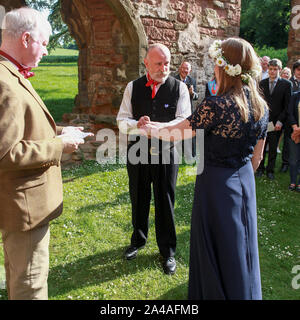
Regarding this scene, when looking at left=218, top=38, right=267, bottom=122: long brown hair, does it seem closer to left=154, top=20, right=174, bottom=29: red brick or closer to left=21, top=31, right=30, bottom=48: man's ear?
left=21, top=31, right=30, bottom=48: man's ear

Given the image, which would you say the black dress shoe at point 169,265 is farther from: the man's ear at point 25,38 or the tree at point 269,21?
the tree at point 269,21

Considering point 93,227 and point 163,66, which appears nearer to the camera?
point 163,66

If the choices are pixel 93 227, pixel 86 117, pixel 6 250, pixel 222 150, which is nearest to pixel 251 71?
pixel 222 150

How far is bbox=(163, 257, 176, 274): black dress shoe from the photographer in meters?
3.51

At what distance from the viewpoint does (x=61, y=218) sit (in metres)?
4.59

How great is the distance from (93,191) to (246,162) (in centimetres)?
344

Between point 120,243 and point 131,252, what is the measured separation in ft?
1.15

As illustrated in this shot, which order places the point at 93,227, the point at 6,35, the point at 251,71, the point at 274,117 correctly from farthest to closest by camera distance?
the point at 274,117 → the point at 93,227 → the point at 251,71 → the point at 6,35

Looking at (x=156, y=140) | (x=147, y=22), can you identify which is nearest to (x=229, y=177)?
(x=156, y=140)

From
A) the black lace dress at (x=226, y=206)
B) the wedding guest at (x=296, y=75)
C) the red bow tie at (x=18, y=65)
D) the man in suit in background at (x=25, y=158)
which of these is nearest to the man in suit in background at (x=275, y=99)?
the wedding guest at (x=296, y=75)

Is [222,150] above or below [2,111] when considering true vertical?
below

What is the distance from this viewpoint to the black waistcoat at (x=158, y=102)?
3.42 meters

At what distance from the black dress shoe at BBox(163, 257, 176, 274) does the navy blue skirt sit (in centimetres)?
91
